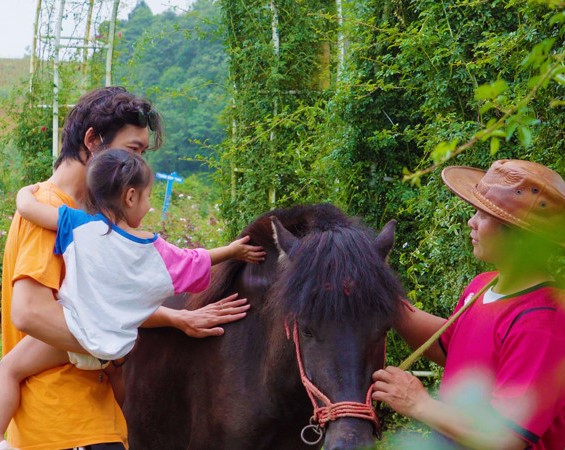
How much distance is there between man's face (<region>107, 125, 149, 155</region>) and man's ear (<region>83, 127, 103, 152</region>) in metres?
0.04

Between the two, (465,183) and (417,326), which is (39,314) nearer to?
(417,326)

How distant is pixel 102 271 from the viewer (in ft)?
9.04

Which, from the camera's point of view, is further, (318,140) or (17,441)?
(318,140)

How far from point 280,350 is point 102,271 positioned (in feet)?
2.31

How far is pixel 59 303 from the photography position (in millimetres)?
2732

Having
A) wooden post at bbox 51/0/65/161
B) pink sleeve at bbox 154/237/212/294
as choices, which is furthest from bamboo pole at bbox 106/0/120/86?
pink sleeve at bbox 154/237/212/294

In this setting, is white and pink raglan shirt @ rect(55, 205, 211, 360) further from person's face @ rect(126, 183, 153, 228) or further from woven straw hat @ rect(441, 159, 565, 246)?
woven straw hat @ rect(441, 159, 565, 246)

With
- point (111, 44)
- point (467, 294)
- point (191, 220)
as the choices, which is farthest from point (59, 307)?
point (191, 220)

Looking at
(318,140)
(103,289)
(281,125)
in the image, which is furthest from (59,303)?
(281,125)

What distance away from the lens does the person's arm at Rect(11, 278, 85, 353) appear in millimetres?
2627

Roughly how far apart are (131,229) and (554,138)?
1.75 m

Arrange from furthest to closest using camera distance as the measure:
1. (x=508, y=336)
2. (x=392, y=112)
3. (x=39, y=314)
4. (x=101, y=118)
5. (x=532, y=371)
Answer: (x=392, y=112) < (x=101, y=118) < (x=39, y=314) < (x=508, y=336) < (x=532, y=371)

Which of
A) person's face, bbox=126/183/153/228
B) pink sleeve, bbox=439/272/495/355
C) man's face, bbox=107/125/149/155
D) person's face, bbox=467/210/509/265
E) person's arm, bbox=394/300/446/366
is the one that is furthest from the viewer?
man's face, bbox=107/125/149/155

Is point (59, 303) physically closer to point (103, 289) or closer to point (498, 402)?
point (103, 289)
